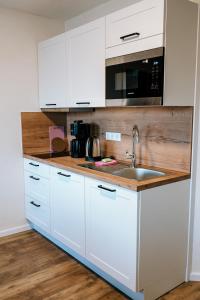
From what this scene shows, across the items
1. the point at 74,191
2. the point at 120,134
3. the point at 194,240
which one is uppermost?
the point at 120,134

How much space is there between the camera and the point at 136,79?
204 centimetres

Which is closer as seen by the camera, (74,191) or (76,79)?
(74,191)

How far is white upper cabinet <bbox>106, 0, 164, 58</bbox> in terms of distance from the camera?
1851mm

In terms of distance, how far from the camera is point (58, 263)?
259 centimetres

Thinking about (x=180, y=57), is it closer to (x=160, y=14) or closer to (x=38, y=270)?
(x=160, y=14)

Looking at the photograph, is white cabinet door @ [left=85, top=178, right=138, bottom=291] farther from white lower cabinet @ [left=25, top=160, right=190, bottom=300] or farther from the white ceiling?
the white ceiling

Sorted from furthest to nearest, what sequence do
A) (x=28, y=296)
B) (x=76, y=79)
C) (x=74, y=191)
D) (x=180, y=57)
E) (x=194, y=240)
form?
(x=76, y=79) < (x=74, y=191) < (x=194, y=240) < (x=28, y=296) < (x=180, y=57)

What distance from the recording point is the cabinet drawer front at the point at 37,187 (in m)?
2.88

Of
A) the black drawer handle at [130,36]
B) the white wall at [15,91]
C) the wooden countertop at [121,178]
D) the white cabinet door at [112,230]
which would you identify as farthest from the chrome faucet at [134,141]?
Result: the white wall at [15,91]

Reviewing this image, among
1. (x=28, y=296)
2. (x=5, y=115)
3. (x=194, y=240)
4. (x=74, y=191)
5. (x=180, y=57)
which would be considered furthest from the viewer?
(x=5, y=115)

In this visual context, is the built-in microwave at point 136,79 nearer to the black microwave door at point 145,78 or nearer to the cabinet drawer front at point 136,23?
the black microwave door at point 145,78

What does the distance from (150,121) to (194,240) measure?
1054 millimetres

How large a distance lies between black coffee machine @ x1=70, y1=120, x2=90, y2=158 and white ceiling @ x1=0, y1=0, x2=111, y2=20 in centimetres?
118

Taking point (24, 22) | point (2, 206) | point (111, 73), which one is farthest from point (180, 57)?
point (2, 206)
